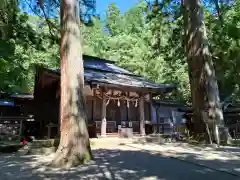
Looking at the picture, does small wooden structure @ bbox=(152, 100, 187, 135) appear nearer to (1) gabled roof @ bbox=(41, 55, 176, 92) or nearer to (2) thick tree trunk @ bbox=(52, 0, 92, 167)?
(1) gabled roof @ bbox=(41, 55, 176, 92)

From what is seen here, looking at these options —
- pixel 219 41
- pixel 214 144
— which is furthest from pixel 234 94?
pixel 214 144

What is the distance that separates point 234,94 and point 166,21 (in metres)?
10.2

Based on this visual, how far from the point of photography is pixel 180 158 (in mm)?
6570

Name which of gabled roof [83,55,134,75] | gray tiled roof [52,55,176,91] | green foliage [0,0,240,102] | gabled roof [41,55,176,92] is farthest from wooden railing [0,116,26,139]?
gabled roof [83,55,134,75]

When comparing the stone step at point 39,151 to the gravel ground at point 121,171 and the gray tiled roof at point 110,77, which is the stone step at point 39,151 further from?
the gray tiled roof at point 110,77

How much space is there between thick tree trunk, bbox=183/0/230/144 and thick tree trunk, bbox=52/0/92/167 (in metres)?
5.55

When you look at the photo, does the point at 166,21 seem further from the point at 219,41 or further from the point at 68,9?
the point at 68,9

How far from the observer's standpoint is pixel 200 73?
35.7 feet

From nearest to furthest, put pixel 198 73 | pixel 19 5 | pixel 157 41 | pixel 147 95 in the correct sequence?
pixel 198 73, pixel 19 5, pixel 147 95, pixel 157 41

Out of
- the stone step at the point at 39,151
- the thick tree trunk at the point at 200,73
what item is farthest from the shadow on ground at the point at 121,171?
the thick tree trunk at the point at 200,73

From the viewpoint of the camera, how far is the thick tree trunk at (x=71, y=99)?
20.1 ft

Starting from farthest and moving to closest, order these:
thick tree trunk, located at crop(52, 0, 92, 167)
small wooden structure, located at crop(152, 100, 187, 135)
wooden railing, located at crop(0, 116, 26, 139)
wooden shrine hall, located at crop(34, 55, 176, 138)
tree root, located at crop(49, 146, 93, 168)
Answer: small wooden structure, located at crop(152, 100, 187, 135) → wooden shrine hall, located at crop(34, 55, 176, 138) → wooden railing, located at crop(0, 116, 26, 139) → thick tree trunk, located at crop(52, 0, 92, 167) → tree root, located at crop(49, 146, 93, 168)

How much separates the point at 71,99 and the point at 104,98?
7367 mm

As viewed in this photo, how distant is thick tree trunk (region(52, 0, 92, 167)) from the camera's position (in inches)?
242
